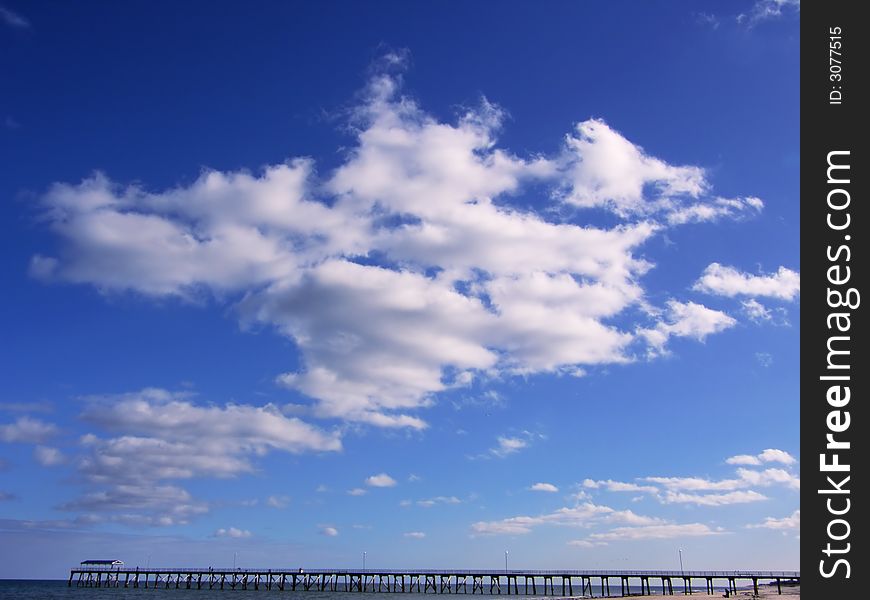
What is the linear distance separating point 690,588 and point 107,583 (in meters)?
141

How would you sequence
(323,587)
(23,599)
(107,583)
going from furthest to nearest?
(107,583)
(323,587)
(23,599)

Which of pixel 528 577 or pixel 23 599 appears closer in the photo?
pixel 23 599
